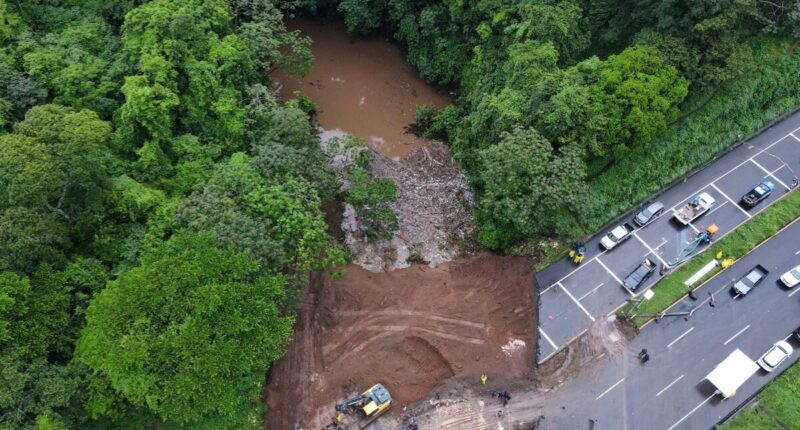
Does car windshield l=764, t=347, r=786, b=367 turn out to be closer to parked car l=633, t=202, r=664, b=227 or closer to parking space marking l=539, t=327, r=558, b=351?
parked car l=633, t=202, r=664, b=227

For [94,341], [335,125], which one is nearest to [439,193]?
[335,125]

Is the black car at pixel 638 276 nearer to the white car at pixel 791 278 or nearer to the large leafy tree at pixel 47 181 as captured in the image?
the white car at pixel 791 278

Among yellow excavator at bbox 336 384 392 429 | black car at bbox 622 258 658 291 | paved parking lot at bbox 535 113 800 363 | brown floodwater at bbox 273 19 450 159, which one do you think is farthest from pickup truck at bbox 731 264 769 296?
brown floodwater at bbox 273 19 450 159

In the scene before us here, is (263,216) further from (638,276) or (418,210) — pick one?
(638,276)

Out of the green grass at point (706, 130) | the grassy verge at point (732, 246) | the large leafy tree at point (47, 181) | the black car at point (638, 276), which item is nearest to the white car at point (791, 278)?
the grassy verge at point (732, 246)

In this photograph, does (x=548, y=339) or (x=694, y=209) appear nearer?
(x=548, y=339)

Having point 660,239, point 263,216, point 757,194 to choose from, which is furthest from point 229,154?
point 757,194
